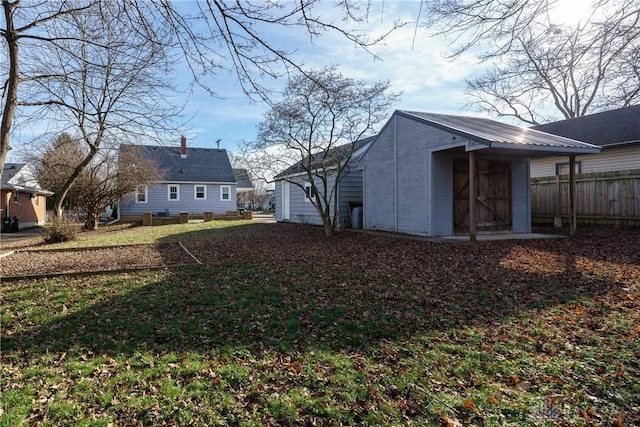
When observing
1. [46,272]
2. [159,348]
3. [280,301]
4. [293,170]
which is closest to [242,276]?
[280,301]

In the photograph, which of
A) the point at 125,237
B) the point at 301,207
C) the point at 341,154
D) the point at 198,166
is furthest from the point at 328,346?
the point at 198,166

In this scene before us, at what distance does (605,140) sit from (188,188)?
78.0 ft

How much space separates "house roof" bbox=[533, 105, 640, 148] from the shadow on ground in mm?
7590

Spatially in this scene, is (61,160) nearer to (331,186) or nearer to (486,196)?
(331,186)

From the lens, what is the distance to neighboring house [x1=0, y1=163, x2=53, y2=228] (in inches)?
777

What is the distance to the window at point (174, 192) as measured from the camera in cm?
2673

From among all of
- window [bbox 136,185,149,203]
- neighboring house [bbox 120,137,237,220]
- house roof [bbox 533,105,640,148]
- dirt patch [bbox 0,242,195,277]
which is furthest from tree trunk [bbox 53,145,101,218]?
house roof [bbox 533,105,640,148]

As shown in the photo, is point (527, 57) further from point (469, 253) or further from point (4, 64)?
point (4, 64)

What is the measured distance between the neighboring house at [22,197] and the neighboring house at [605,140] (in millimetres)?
25446

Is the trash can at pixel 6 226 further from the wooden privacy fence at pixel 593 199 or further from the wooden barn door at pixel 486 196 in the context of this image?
the wooden privacy fence at pixel 593 199

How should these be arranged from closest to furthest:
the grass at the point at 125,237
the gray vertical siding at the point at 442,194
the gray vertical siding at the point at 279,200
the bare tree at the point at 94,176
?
the gray vertical siding at the point at 442,194 → the grass at the point at 125,237 → the bare tree at the point at 94,176 → the gray vertical siding at the point at 279,200

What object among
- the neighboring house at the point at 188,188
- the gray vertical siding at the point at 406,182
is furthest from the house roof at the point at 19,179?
the gray vertical siding at the point at 406,182

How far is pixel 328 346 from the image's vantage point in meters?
3.89

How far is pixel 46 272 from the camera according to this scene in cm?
701
